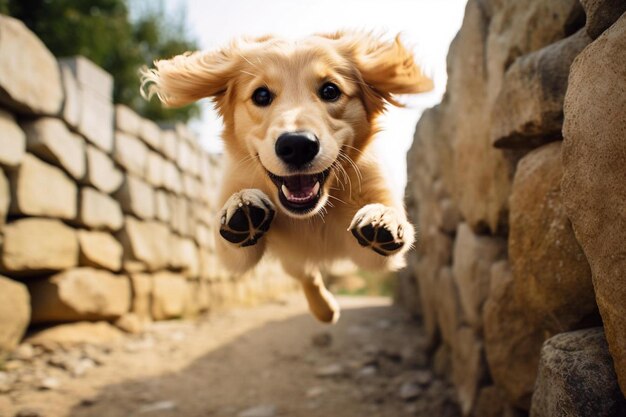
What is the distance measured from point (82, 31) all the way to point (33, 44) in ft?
13.5

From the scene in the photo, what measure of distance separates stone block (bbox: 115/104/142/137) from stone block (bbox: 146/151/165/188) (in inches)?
14.7

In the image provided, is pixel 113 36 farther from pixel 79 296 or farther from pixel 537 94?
pixel 537 94

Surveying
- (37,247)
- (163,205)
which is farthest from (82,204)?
(163,205)

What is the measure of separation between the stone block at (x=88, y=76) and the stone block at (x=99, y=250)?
1.37m

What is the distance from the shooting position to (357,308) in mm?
6117

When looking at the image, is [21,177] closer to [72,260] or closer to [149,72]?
[72,260]

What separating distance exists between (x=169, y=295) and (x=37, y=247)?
221cm

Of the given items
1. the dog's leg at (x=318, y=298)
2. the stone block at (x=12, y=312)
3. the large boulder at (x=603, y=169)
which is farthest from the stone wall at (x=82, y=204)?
the large boulder at (x=603, y=169)

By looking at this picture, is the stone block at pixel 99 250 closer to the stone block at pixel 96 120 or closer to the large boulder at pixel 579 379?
the stone block at pixel 96 120

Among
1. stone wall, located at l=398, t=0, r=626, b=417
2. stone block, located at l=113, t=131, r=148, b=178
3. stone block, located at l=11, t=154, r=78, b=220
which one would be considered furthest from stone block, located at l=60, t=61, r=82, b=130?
stone wall, located at l=398, t=0, r=626, b=417

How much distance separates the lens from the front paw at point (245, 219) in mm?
1801

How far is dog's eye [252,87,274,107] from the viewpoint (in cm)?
203

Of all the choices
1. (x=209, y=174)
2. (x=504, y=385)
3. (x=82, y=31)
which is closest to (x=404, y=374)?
(x=504, y=385)

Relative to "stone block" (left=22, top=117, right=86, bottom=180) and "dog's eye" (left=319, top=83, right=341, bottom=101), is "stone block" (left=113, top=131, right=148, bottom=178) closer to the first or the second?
"stone block" (left=22, top=117, right=86, bottom=180)
